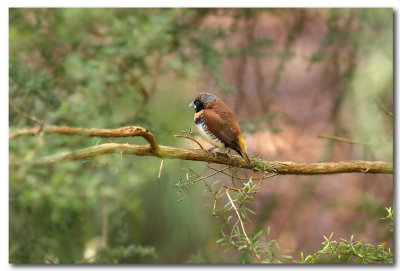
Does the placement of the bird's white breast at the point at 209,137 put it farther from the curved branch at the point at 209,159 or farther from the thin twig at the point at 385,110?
the thin twig at the point at 385,110

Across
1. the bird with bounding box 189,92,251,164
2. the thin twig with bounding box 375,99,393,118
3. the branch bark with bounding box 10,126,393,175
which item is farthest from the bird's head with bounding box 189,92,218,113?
the thin twig with bounding box 375,99,393,118

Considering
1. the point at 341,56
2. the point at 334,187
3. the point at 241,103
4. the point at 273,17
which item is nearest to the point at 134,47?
the point at 241,103

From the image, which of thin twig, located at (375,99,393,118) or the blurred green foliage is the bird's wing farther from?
thin twig, located at (375,99,393,118)

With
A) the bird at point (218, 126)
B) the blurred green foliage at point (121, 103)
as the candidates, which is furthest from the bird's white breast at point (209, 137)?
the blurred green foliage at point (121, 103)

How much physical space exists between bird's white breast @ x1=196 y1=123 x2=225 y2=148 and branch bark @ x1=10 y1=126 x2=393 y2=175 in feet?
0.12

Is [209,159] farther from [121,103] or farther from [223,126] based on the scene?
[121,103]

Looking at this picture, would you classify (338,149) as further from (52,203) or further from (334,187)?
(52,203)

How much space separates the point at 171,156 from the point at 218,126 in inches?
8.5

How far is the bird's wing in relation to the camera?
152 cm

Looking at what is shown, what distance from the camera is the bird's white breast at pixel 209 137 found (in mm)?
1535

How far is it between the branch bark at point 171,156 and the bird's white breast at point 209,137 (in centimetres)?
4

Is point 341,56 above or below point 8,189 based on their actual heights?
above

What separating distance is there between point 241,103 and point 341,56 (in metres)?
0.58

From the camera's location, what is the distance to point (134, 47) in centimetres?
233
